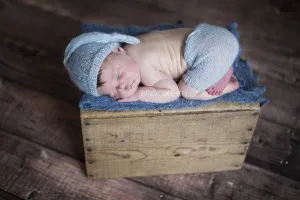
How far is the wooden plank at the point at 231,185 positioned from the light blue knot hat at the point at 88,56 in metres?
0.42

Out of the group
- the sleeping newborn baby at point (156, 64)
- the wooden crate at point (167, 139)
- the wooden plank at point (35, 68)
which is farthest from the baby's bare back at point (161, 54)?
the wooden plank at point (35, 68)

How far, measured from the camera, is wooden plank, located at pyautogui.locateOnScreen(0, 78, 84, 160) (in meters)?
1.46

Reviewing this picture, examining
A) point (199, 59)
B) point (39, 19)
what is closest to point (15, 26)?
point (39, 19)

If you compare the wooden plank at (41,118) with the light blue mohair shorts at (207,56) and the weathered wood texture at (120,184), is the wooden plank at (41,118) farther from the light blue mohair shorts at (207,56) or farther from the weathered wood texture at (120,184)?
the light blue mohair shorts at (207,56)

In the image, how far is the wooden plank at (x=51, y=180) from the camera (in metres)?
1.32

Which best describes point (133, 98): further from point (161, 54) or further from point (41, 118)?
point (41, 118)

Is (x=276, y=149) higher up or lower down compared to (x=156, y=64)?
lower down

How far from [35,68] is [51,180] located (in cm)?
52

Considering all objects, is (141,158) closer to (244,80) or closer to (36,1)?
(244,80)

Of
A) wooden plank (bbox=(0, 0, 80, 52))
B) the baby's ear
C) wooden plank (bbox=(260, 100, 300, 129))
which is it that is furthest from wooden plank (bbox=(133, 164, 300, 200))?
wooden plank (bbox=(0, 0, 80, 52))

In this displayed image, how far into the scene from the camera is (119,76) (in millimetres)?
1125

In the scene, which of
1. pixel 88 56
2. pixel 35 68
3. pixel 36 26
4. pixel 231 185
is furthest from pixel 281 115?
pixel 36 26

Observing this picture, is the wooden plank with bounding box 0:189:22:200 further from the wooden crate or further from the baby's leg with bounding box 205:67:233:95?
the baby's leg with bounding box 205:67:233:95

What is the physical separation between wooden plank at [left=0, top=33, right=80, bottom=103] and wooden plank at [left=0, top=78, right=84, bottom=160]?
36mm
